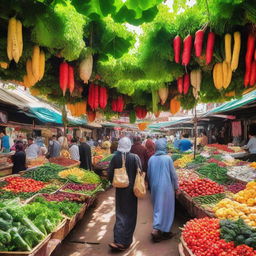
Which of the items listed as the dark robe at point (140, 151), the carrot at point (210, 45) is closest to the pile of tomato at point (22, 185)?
the dark robe at point (140, 151)

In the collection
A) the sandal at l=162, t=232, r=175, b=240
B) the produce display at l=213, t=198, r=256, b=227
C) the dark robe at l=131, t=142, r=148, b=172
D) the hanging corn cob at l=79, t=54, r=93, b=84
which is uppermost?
the hanging corn cob at l=79, t=54, r=93, b=84

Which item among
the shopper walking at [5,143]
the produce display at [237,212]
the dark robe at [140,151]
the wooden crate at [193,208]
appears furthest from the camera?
the shopper walking at [5,143]

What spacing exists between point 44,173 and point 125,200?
129 inches

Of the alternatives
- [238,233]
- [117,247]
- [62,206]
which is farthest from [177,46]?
[117,247]

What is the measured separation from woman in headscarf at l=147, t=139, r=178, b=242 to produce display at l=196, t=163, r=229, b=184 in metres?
2.30

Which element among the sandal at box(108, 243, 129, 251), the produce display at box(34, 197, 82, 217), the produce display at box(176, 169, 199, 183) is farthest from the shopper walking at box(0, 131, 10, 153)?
the sandal at box(108, 243, 129, 251)

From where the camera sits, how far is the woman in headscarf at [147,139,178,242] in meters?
5.50

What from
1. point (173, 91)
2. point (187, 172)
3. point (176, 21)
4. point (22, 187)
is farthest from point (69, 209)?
point (187, 172)

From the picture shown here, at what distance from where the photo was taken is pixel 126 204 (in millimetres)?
5023

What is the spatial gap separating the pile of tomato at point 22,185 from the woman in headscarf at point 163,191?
2.56 m

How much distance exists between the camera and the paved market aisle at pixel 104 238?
16.0 ft

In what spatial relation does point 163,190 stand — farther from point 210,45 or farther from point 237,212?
point 210,45

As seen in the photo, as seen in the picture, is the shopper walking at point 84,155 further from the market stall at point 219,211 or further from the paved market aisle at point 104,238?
the market stall at point 219,211

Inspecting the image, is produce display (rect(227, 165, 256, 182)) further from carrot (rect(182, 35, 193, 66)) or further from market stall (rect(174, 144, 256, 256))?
carrot (rect(182, 35, 193, 66))
